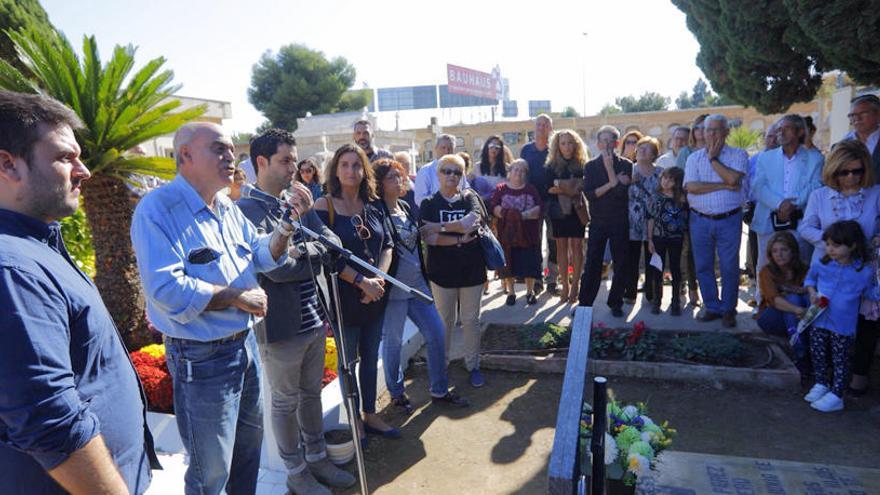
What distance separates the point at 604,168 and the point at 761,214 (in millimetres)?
1735

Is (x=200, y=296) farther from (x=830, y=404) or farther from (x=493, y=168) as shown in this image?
(x=493, y=168)

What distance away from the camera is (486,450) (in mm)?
3904

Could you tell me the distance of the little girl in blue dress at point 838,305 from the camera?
13.9ft

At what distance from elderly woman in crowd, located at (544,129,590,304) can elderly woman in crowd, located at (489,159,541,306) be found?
0.83 ft

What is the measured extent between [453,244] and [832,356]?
10.4 ft

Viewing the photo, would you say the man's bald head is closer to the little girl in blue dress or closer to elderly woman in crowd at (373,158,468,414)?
elderly woman in crowd at (373,158,468,414)

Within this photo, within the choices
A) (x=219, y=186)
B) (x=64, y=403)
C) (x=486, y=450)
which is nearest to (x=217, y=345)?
(x=219, y=186)

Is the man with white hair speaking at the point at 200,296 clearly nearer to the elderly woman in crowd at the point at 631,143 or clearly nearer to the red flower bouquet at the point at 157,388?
the red flower bouquet at the point at 157,388

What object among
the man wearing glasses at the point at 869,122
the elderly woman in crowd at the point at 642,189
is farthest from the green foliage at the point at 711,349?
the man wearing glasses at the point at 869,122

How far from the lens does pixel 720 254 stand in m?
5.88

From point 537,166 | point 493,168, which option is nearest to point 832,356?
point 537,166

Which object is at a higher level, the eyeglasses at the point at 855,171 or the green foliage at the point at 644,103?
the green foliage at the point at 644,103

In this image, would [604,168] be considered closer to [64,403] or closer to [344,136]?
[64,403]

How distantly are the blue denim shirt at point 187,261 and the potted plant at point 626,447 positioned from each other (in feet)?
5.88
